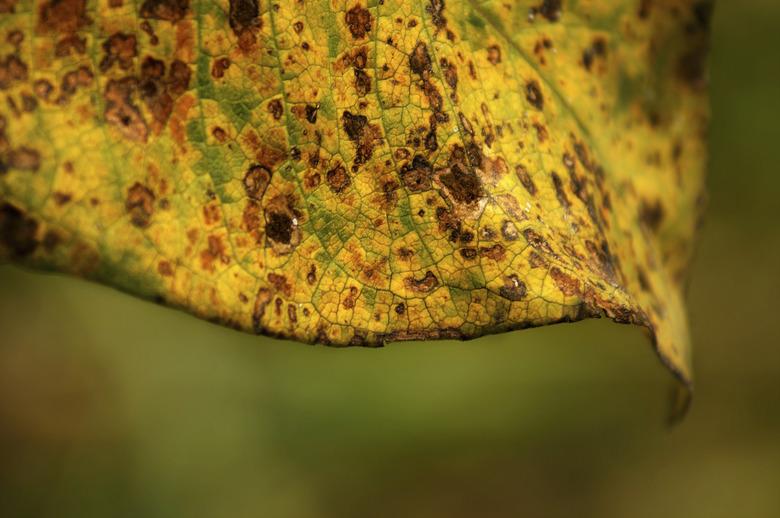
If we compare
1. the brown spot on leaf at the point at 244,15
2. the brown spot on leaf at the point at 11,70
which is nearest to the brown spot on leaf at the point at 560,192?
the brown spot on leaf at the point at 244,15

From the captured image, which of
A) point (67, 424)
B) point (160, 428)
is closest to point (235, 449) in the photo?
point (160, 428)

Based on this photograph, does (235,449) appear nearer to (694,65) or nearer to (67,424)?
(67,424)

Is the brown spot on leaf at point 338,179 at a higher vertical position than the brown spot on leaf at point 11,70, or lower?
lower

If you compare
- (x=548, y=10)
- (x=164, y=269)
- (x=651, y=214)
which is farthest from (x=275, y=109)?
(x=651, y=214)

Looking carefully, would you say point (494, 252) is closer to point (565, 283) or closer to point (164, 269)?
point (565, 283)

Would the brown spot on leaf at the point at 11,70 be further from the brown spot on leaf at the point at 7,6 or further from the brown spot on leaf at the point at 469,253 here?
the brown spot on leaf at the point at 469,253

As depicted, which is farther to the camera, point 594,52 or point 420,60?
point 594,52
